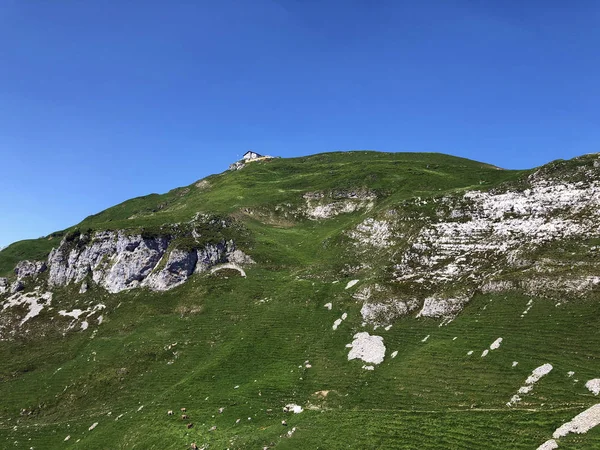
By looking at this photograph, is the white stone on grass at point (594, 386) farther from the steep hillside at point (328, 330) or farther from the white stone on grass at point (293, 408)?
the white stone on grass at point (293, 408)

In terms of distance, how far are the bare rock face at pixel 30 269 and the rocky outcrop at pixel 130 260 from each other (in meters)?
6.80

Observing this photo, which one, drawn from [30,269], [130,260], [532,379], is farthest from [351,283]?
[30,269]

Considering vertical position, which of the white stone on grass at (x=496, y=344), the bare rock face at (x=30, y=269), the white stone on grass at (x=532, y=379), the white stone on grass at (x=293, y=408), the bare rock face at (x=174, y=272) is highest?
the bare rock face at (x=30, y=269)

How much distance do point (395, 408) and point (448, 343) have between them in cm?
1328

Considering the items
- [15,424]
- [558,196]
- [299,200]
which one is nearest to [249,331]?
[15,424]

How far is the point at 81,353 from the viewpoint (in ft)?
250

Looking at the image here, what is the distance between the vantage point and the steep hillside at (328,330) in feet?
133

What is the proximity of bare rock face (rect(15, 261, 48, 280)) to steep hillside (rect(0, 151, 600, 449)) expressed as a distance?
629 centimetres

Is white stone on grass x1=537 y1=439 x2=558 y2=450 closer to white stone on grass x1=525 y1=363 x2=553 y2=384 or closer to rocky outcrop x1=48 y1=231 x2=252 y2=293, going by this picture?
white stone on grass x1=525 y1=363 x2=553 y2=384

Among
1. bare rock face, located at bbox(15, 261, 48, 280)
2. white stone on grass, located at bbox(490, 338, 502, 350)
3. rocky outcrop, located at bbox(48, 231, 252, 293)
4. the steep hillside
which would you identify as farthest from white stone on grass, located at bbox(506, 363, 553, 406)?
bare rock face, located at bbox(15, 261, 48, 280)

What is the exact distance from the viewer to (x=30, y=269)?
124500 millimetres

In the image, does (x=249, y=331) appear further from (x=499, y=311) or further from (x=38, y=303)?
(x=38, y=303)

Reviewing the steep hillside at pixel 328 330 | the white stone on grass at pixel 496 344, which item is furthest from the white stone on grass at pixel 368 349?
the white stone on grass at pixel 496 344

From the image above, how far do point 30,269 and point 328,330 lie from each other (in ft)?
371
